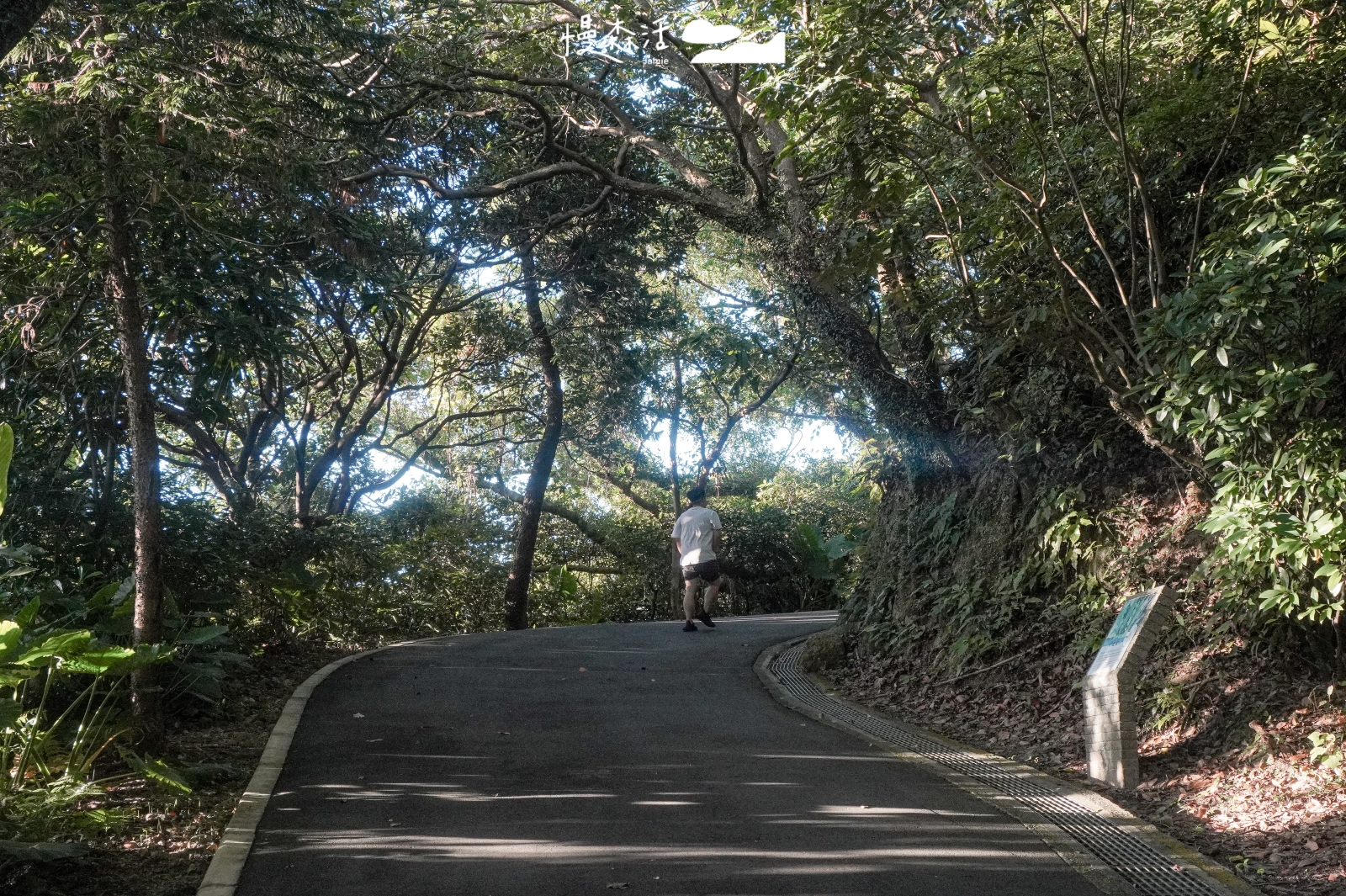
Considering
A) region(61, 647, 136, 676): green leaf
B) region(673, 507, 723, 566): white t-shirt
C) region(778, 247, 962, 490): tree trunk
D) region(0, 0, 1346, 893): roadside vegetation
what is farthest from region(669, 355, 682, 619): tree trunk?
region(61, 647, 136, 676): green leaf

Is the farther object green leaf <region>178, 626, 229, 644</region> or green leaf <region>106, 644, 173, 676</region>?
green leaf <region>178, 626, 229, 644</region>

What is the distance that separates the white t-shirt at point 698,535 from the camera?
1462 cm

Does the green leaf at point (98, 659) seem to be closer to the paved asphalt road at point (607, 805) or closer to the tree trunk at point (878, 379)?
the paved asphalt road at point (607, 805)

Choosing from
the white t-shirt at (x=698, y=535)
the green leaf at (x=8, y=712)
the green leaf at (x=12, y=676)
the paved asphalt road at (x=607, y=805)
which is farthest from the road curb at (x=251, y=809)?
the white t-shirt at (x=698, y=535)

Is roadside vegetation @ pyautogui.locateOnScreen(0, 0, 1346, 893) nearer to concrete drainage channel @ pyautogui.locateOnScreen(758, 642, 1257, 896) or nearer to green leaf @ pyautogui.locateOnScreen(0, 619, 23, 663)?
green leaf @ pyautogui.locateOnScreen(0, 619, 23, 663)

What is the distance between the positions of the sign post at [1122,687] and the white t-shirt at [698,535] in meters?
7.74

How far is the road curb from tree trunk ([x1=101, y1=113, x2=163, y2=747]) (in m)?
0.81

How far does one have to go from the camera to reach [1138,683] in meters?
8.30

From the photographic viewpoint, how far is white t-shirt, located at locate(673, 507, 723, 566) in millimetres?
14625

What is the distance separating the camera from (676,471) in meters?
27.2

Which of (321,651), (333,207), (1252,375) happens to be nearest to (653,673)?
(321,651)

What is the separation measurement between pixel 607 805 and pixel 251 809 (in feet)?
6.70

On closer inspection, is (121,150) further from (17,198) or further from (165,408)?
(165,408)

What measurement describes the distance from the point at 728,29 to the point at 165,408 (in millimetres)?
7388
